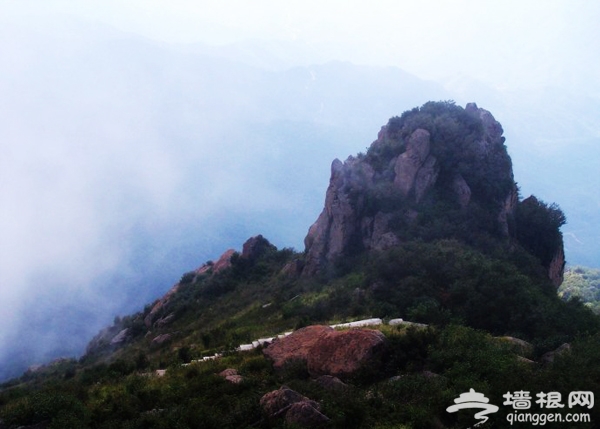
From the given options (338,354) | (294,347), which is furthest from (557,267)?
(338,354)

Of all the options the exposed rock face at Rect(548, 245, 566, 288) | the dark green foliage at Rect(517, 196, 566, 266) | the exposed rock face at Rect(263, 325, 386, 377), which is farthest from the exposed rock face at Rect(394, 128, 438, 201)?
the exposed rock face at Rect(263, 325, 386, 377)

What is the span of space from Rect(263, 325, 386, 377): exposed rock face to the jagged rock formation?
1240 cm

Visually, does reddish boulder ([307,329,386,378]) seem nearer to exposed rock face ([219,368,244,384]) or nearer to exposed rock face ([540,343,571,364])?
exposed rock face ([219,368,244,384])

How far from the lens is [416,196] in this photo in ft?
94.8

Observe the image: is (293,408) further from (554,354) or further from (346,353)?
(554,354)

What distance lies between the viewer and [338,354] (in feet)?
43.1

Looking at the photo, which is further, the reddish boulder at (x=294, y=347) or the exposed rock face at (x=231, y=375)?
the reddish boulder at (x=294, y=347)

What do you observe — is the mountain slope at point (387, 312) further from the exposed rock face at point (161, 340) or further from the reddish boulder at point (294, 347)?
the reddish boulder at point (294, 347)

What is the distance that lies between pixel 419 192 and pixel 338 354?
17.6m

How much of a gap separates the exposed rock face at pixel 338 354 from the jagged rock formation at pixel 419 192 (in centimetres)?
1240

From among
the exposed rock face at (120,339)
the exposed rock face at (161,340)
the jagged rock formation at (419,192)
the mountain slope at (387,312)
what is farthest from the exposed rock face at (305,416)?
the exposed rock face at (120,339)

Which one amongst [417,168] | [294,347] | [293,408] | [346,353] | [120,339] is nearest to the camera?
[293,408]

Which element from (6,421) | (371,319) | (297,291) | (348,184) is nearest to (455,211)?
(348,184)

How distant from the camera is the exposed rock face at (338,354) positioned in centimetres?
1279
